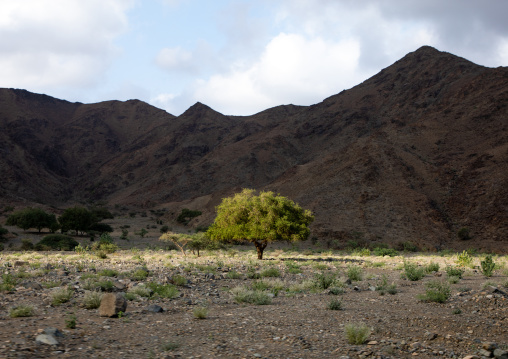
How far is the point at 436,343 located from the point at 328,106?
323 ft

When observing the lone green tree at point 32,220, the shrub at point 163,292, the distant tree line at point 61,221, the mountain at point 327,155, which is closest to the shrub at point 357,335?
the shrub at point 163,292

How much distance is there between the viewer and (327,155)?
66.9 m

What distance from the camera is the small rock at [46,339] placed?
21.0 feet

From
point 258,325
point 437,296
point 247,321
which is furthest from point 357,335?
point 437,296

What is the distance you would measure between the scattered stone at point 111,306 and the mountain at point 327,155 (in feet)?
112

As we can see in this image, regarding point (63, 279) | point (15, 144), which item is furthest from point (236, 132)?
point (63, 279)

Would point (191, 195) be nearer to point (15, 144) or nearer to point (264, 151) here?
point (264, 151)

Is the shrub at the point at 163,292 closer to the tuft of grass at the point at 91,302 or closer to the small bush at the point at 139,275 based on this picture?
the tuft of grass at the point at 91,302

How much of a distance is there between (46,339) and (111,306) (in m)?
2.58

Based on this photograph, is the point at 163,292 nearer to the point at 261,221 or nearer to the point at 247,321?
the point at 247,321

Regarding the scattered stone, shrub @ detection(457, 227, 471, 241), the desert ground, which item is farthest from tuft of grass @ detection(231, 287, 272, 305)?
shrub @ detection(457, 227, 471, 241)

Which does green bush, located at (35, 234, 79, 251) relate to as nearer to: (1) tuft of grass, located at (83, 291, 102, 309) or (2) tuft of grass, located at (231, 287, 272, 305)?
(1) tuft of grass, located at (83, 291, 102, 309)

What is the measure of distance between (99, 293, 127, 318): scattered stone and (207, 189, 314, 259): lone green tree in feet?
50.5

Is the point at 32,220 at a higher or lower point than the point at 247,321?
higher
